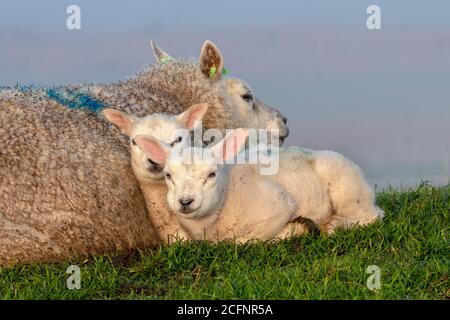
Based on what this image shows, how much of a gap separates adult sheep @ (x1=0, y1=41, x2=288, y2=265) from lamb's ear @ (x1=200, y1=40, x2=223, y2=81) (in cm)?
133

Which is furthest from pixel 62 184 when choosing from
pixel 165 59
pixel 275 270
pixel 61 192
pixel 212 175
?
pixel 165 59

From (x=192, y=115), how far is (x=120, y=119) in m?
0.74

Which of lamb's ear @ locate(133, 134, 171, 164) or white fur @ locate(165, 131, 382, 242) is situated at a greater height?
lamb's ear @ locate(133, 134, 171, 164)

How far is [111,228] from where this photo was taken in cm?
982

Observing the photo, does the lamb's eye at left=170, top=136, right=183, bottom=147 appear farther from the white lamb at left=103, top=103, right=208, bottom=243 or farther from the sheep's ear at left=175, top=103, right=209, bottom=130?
the sheep's ear at left=175, top=103, right=209, bottom=130

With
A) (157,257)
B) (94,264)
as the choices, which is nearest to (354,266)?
(157,257)

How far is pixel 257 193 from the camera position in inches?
389

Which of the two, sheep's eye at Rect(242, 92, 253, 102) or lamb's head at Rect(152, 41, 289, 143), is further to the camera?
sheep's eye at Rect(242, 92, 253, 102)

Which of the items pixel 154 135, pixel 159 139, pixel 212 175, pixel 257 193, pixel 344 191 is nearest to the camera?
pixel 212 175

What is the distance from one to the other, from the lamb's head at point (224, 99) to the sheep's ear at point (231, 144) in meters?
2.42

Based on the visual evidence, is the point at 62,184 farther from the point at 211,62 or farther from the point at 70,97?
the point at 211,62

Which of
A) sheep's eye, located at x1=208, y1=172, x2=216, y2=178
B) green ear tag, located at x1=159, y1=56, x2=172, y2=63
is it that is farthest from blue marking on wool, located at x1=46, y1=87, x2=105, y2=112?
sheep's eye, located at x1=208, y1=172, x2=216, y2=178

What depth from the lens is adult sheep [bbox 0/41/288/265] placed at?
378 inches
